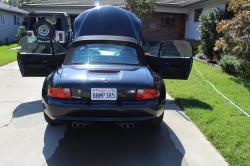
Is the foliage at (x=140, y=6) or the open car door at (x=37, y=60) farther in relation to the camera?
the foliage at (x=140, y=6)

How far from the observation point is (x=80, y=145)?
3.28m

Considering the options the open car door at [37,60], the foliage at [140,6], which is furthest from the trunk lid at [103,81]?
the foliage at [140,6]

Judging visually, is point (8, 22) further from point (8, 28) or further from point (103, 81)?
point (103, 81)

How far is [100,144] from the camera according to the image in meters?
3.32

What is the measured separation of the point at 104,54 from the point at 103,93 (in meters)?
1.11

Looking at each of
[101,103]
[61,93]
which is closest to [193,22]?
[101,103]

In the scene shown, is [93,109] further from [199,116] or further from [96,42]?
[199,116]

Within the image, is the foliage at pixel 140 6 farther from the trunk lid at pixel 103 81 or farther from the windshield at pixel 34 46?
the trunk lid at pixel 103 81

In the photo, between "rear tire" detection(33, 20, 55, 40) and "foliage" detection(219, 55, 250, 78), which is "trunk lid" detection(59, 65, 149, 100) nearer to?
"foliage" detection(219, 55, 250, 78)

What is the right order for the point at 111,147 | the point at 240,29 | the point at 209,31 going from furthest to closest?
the point at 209,31, the point at 240,29, the point at 111,147

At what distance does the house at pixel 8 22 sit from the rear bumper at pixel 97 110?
19.5 meters

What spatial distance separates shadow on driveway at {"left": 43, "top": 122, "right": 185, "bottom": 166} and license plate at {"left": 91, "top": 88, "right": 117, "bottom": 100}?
0.34m

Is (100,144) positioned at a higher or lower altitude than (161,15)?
lower

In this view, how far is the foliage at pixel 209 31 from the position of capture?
10453 millimetres
